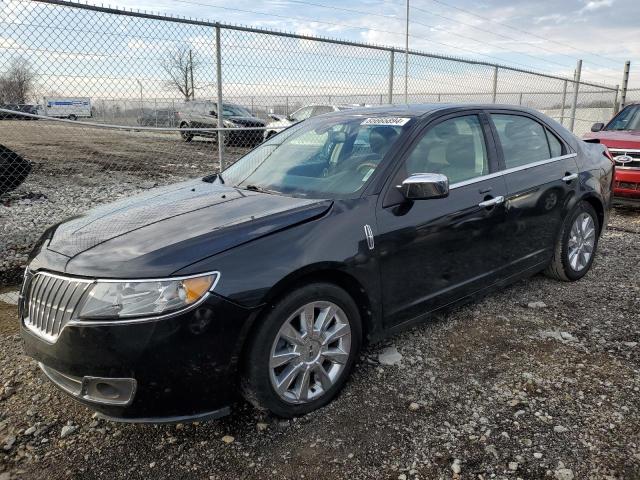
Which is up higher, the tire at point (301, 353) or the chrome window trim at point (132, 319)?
the chrome window trim at point (132, 319)

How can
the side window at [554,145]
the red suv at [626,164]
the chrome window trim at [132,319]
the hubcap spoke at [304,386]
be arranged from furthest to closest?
1. the red suv at [626,164]
2. the side window at [554,145]
3. the hubcap spoke at [304,386]
4. the chrome window trim at [132,319]

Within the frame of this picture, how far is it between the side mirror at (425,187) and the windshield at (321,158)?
0.88 ft

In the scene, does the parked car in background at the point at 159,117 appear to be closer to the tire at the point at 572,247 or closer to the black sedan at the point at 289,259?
the black sedan at the point at 289,259

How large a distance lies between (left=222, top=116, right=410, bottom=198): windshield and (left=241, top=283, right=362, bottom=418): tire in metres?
0.70

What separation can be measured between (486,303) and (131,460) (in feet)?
9.78

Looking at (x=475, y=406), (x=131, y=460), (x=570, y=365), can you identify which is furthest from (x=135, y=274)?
(x=570, y=365)

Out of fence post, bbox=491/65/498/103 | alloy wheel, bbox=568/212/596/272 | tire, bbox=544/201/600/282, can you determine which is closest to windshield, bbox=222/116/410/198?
tire, bbox=544/201/600/282

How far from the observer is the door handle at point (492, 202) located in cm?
346

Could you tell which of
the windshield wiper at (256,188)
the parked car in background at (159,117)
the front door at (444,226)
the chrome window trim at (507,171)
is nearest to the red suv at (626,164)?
the chrome window trim at (507,171)

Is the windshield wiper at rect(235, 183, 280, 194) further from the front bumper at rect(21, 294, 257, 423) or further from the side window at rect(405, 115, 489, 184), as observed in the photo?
the front bumper at rect(21, 294, 257, 423)

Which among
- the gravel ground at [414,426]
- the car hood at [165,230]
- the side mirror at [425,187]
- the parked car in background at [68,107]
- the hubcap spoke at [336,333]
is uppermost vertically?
the parked car in background at [68,107]

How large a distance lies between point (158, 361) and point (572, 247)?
151 inches

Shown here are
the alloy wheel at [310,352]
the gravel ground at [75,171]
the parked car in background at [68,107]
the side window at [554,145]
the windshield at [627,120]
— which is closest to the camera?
the alloy wheel at [310,352]

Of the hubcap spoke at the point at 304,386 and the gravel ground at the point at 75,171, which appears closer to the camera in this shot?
the hubcap spoke at the point at 304,386
